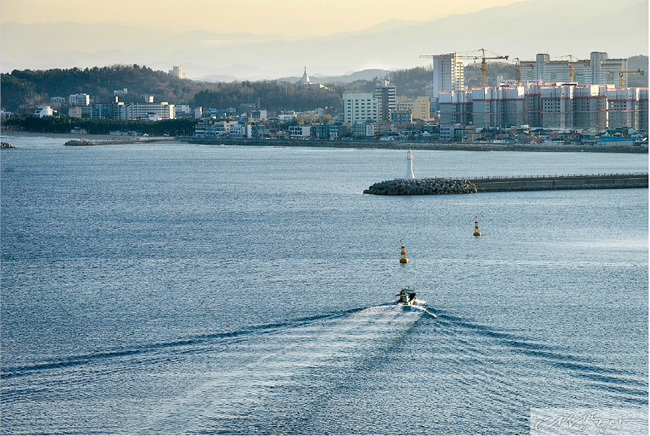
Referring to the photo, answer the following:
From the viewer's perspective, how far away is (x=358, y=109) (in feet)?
206

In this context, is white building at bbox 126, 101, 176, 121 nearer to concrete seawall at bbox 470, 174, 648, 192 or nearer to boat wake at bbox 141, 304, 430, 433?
concrete seawall at bbox 470, 174, 648, 192

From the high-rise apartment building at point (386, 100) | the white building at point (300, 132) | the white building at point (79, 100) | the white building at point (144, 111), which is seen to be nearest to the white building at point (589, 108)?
the white building at point (300, 132)

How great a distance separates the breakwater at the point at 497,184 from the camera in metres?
18.8

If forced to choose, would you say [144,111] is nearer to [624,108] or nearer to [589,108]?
[589,108]

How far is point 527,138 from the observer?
→ 44.6 metres

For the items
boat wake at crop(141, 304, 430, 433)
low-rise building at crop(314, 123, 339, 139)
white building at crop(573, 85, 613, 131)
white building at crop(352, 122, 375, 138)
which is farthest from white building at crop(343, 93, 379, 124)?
boat wake at crop(141, 304, 430, 433)

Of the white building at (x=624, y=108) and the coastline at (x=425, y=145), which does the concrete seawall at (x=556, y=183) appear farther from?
the white building at (x=624, y=108)

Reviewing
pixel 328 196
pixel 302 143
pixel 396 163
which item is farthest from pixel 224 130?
pixel 328 196

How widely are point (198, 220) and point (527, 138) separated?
31.7m

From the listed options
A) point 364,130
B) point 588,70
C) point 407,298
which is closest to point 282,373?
point 407,298

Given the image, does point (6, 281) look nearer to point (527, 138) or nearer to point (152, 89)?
point (527, 138)

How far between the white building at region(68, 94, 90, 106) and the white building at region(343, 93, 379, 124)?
36.3m

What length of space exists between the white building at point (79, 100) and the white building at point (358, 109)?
36276mm

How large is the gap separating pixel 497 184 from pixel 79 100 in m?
78.0
